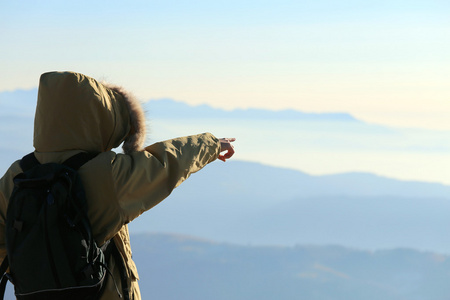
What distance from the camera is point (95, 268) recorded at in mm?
3195

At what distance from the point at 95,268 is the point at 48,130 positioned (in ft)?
2.42

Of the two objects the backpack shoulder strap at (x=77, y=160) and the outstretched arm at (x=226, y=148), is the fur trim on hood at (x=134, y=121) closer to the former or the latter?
the backpack shoulder strap at (x=77, y=160)

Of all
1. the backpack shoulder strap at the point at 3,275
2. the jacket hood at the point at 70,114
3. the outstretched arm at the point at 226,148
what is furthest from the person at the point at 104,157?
the outstretched arm at the point at 226,148

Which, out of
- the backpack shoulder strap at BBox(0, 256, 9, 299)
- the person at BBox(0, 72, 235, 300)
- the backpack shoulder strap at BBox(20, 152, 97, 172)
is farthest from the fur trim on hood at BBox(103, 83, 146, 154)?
the backpack shoulder strap at BBox(0, 256, 9, 299)

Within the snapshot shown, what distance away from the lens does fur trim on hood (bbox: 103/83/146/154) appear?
3533 mm

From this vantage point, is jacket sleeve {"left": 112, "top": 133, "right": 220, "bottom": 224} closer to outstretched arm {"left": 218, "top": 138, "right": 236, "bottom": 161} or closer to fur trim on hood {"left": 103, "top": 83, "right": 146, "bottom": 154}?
fur trim on hood {"left": 103, "top": 83, "right": 146, "bottom": 154}

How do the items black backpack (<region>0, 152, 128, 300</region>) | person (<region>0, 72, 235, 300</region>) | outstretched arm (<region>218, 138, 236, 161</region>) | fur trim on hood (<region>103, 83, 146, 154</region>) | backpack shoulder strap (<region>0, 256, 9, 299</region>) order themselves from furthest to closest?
outstretched arm (<region>218, 138, 236, 161</region>), fur trim on hood (<region>103, 83, 146, 154</region>), backpack shoulder strap (<region>0, 256, 9, 299</region>), person (<region>0, 72, 235, 300</region>), black backpack (<region>0, 152, 128, 300</region>)

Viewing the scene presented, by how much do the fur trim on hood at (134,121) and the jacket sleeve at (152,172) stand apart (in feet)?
0.42

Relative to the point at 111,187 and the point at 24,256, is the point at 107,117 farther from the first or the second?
the point at 24,256

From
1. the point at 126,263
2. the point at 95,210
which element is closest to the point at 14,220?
the point at 95,210

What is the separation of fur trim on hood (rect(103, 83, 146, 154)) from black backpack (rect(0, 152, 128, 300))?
46cm

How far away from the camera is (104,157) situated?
320cm

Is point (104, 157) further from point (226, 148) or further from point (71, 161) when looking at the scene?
point (226, 148)

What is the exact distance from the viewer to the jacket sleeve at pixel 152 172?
3.21 metres
